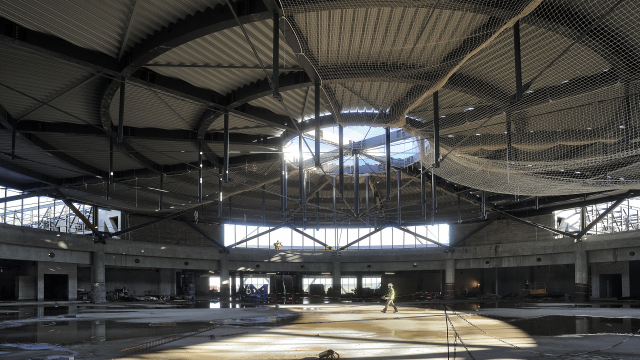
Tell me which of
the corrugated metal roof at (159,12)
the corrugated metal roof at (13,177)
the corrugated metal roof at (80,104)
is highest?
the corrugated metal roof at (159,12)

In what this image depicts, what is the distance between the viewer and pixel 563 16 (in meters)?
16.0

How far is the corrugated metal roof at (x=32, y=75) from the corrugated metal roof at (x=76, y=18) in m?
2.26

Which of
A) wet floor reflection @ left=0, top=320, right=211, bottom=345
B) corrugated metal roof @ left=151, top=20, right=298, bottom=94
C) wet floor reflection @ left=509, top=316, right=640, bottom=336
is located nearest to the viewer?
wet floor reflection @ left=0, top=320, right=211, bottom=345

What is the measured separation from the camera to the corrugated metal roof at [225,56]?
1952 cm

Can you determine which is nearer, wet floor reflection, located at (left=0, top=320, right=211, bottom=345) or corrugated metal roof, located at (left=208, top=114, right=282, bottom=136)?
wet floor reflection, located at (left=0, top=320, right=211, bottom=345)

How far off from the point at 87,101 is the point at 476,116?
1869 cm

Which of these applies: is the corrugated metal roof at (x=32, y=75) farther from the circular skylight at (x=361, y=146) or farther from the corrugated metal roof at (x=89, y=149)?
the circular skylight at (x=361, y=146)

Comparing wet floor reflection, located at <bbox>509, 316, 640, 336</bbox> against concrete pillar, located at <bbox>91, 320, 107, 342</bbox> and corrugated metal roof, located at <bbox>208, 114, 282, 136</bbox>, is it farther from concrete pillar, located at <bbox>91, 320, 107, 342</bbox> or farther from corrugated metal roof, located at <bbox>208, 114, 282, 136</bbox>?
corrugated metal roof, located at <bbox>208, 114, 282, 136</bbox>

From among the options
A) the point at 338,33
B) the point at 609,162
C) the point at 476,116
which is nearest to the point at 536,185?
the point at 609,162

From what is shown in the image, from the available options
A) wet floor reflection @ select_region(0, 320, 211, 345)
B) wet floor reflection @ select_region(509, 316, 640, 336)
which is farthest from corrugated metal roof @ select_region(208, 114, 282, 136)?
wet floor reflection @ select_region(509, 316, 640, 336)

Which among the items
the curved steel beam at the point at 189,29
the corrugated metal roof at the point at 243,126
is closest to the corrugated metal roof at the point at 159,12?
the curved steel beam at the point at 189,29

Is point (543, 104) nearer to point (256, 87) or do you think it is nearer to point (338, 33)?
point (338, 33)

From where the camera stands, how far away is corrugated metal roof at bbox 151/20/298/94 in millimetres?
19516

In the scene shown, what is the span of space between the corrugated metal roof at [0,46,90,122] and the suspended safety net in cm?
1123
